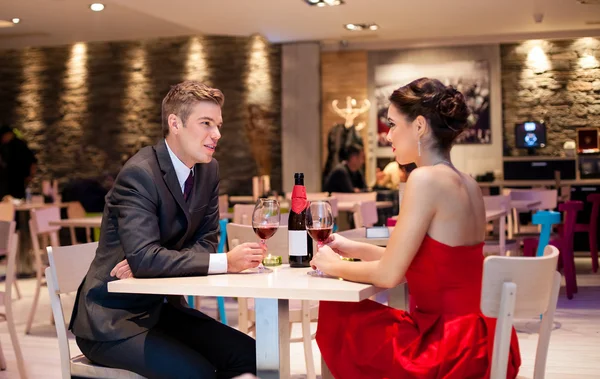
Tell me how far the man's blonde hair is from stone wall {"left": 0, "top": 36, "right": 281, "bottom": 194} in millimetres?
9203

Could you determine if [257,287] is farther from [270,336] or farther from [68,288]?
[68,288]

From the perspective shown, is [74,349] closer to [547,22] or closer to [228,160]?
[228,160]

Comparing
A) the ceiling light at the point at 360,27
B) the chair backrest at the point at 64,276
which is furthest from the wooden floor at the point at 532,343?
the ceiling light at the point at 360,27

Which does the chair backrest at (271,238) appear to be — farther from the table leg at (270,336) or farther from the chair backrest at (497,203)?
the chair backrest at (497,203)

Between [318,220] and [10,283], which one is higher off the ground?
[318,220]

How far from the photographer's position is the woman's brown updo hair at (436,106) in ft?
7.18

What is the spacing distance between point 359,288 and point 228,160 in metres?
9.86

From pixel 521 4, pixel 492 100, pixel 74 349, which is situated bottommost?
pixel 74 349

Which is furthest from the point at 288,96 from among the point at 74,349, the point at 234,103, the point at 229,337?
the point at 229,337

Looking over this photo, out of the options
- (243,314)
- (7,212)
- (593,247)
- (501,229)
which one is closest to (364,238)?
(243,314)

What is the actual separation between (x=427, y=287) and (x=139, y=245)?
819 millimetres

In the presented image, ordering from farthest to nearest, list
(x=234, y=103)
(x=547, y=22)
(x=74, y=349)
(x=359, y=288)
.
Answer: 1. (x=234, y=103)
2. (x=547, y=22)
3. (x=74, y=349)
4. (x=359, y=288)

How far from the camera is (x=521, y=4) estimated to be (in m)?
9.50

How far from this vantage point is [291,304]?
372 centimetres
